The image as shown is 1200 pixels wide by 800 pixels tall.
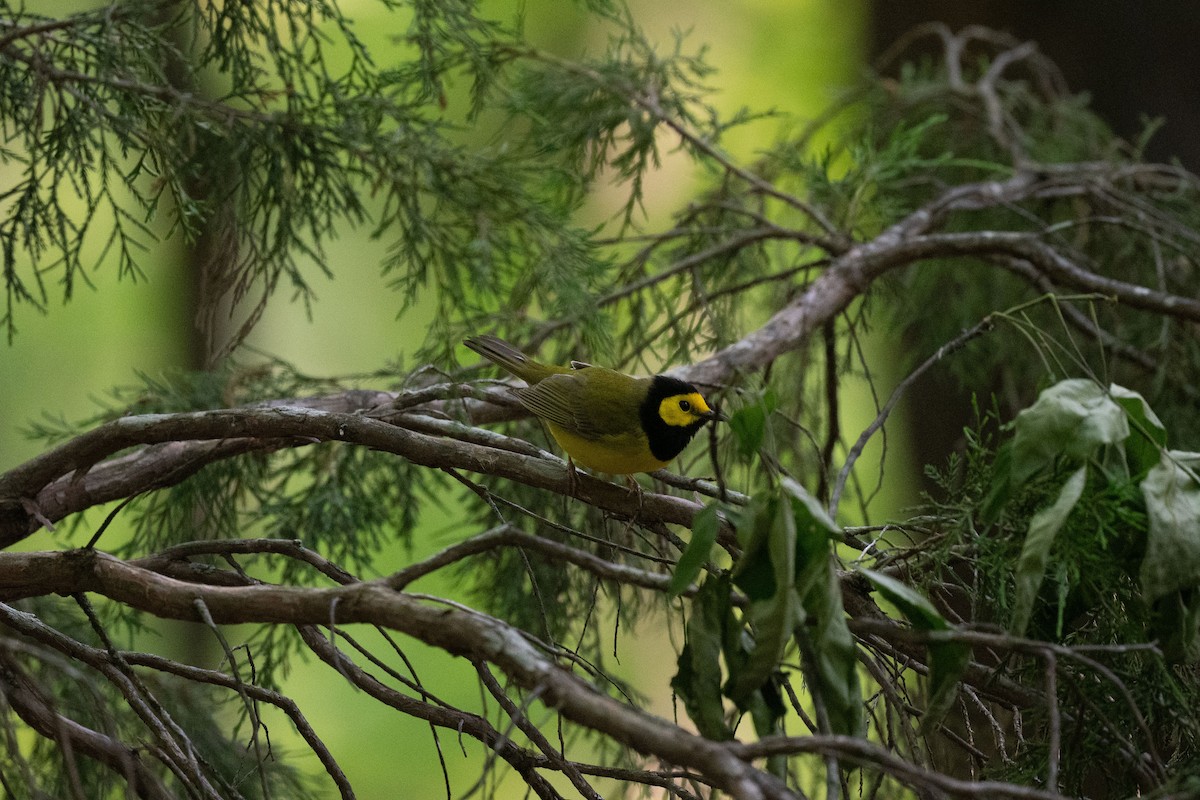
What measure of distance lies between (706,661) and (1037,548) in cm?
45

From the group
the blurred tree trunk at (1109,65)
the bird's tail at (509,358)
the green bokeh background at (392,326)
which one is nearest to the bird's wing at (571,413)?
the bird's tail at (509,358)

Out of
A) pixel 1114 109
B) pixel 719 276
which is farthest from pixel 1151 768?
pixel 1114 109

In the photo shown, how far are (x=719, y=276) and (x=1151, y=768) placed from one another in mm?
2221

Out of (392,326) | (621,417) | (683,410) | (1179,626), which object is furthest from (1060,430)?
(392,326)

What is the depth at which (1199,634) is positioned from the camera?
1.40 meters

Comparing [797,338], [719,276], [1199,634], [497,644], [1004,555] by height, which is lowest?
[497,644]

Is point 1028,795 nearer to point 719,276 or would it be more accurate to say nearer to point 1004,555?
point 1004,555

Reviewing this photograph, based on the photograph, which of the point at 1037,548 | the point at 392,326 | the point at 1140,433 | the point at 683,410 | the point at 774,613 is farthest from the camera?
the point at 392,326

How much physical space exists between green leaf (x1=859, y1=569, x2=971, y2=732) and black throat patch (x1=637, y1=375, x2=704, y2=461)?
43.4 inches

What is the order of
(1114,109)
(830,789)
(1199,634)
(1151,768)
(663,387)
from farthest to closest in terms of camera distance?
(1114,109) → (663,387) → (1151,768) → (1199,634) → (830,789)

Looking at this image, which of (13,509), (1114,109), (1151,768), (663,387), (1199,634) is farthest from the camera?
(1114,109)

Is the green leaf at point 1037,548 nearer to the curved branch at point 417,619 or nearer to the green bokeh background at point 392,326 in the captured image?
the curved branch at point 417,619

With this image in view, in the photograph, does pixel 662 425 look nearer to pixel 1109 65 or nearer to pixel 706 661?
pixel 706 661

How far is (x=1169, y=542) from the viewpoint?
1363mm
